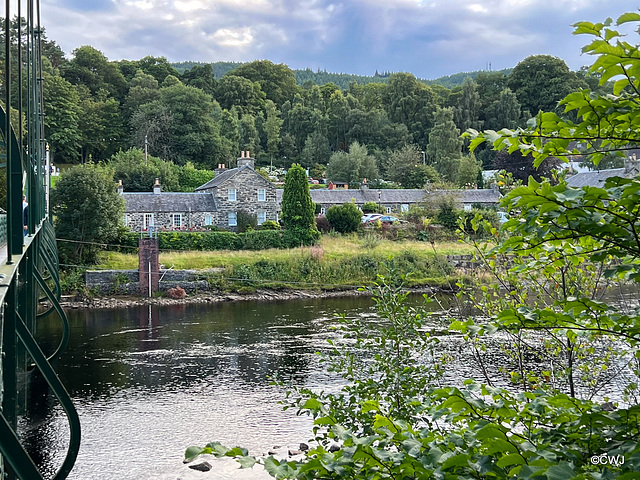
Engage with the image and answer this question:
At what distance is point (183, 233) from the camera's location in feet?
105

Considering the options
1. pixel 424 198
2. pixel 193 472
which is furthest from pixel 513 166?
pixel 193 472

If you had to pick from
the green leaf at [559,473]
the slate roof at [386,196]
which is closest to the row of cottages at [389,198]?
the slate roof at [386,196]

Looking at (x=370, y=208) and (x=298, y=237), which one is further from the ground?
(x=370, y=208)

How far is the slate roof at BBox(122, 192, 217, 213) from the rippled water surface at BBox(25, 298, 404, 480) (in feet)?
44.8

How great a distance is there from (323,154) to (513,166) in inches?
1108

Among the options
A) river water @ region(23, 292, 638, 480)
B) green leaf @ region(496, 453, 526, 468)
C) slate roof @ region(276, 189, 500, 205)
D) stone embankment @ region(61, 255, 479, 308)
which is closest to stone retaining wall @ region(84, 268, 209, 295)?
stone embankment @ region(61, 255, 479, 308)

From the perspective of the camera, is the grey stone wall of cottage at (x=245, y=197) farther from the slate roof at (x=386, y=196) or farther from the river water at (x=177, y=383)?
the river water at (x=177, y=383)

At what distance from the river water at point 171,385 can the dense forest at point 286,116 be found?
2855cm

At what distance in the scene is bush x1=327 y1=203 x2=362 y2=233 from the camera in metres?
37.2

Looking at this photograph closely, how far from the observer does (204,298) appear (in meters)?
27.1

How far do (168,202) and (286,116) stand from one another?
39541 mm

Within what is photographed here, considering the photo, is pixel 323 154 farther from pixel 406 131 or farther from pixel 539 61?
pixel 539 61

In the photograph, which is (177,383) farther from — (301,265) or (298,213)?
(298,213)

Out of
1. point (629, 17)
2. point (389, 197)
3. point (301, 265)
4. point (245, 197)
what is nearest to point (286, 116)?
point (389, 197)
